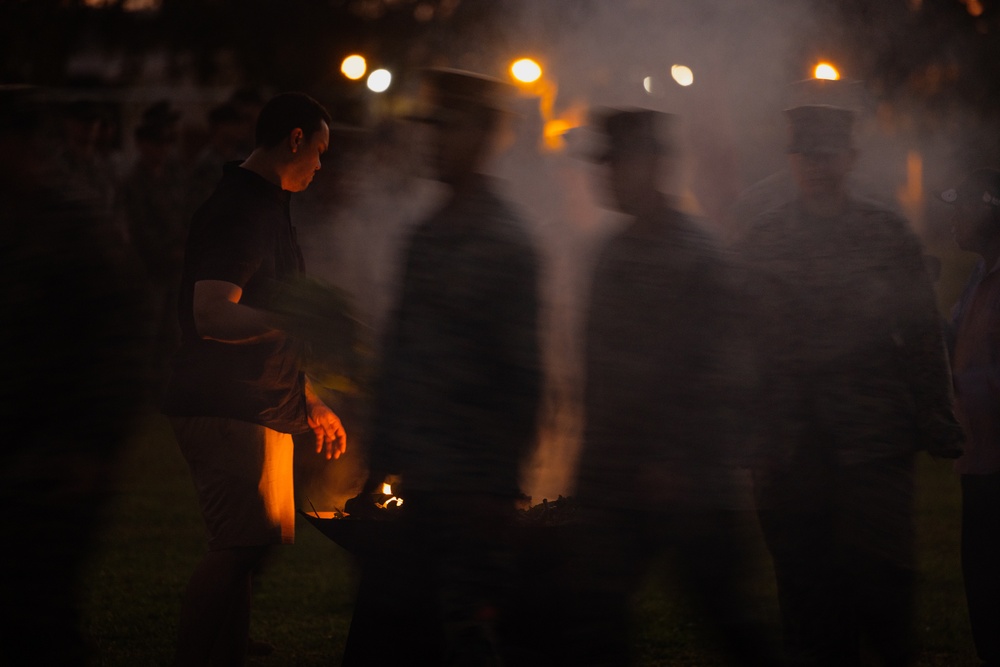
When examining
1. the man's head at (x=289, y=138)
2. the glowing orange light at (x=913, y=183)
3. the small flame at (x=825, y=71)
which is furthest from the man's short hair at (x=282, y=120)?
the glowing orange light at (x=913, y=183)

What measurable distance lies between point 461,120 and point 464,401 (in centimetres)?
75

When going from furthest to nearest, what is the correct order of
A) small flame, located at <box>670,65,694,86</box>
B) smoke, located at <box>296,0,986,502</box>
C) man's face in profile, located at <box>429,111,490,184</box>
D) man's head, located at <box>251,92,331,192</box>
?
small flame, located at <box>670,65,694,86</box>
smoke, located at <box>296,0,986,502</box>
man's head, located at <box>251,92,331,192</box>
man's face in profile, located at <box>429,111,490,184</box>

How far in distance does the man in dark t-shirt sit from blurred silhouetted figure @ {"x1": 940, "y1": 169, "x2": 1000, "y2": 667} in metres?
2.31

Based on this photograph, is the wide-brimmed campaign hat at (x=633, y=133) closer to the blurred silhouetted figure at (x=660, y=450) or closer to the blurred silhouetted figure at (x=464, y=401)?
the blurred silhouetted figure at (x=660, y=450)

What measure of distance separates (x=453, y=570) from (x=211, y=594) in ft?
3.11

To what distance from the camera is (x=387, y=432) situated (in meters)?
3.29

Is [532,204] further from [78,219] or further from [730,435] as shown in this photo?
[78,219]

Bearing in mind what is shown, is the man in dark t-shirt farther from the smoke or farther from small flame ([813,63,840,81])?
small flame ([813,63,840,81])

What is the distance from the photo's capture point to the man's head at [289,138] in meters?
4.01

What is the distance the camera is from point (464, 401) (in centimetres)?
321

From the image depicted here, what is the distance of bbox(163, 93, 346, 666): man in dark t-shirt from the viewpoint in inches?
148

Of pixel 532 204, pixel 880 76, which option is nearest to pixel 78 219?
pixel 532 204

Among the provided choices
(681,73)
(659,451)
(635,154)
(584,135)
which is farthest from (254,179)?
(681,73)

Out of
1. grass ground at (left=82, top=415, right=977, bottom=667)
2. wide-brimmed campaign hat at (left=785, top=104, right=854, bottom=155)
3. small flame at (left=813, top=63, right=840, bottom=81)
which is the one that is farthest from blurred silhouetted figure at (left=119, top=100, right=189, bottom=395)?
wide-brimmed campaign hat at (left=785, top=104, right=854, bottom=155)
